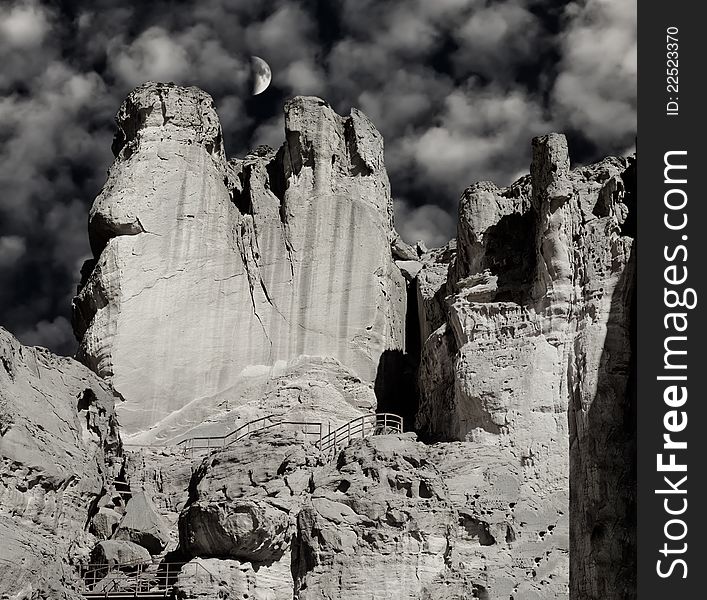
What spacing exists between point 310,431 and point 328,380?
3.09 m

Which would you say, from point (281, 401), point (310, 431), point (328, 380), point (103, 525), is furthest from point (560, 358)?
point (103, 525)

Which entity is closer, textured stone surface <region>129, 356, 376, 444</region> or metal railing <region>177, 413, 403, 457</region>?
metal railing <region>177, 413, 403, 457</region>

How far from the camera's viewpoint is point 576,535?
3944 cm

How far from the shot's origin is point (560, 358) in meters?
41.9

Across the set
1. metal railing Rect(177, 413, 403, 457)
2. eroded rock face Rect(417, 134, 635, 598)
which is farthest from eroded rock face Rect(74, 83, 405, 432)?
eroded rock face Rect(417, 134, 635, 598)

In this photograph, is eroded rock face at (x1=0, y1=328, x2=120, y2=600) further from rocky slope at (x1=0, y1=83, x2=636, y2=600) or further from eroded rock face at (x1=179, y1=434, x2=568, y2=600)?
eroded rock face at (x1=179, y1=434, x2=568, y2=600)

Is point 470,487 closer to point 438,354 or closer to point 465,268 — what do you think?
point 438,354

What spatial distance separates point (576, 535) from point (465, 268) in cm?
1048

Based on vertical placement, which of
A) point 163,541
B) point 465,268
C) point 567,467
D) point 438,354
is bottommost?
point 163,541

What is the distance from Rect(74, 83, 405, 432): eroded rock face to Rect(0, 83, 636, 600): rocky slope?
0.23ft

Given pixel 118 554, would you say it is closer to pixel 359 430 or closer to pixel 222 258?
pixel 359 430

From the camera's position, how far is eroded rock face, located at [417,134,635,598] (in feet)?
131
